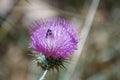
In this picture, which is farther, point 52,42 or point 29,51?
point 29,51

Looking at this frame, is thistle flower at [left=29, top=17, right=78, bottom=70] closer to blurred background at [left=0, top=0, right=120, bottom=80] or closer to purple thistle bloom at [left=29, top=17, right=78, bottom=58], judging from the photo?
purple thistle bloom at [left=29, top=17, right=78, bottom=58]

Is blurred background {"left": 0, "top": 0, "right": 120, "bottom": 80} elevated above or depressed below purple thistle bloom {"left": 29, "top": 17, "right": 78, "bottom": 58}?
above

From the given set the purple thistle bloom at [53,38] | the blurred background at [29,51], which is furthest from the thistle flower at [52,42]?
the blurred background at [29,51]

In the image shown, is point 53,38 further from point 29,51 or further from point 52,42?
point 29,51

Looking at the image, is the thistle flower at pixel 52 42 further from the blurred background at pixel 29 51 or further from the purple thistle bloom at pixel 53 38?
the blurred background at pixel 29 51

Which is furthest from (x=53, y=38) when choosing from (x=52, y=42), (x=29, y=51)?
(x=29, y=51)

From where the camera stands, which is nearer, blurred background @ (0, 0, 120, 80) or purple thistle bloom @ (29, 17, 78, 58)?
purple thistle bloom @ (29, 17, 78, 58)

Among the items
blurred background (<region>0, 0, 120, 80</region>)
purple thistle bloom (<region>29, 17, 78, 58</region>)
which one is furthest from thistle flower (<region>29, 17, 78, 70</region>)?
blurred background (<region>0, 0, 120, 80</region>)
